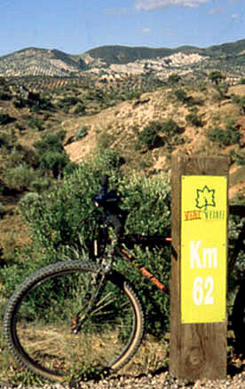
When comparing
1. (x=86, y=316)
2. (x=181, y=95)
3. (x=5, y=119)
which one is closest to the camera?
(x=86, y=316)

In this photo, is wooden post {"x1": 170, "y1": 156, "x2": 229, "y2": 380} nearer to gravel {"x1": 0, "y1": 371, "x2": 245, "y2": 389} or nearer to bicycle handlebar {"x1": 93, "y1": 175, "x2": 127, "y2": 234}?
gravel {"x1": 0, "y1": 371, "x2": 245, "y2": 389}

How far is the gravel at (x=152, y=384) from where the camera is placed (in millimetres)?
2967

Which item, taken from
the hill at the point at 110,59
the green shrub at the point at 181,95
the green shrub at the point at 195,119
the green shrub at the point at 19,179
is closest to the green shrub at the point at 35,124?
the green shrub at the point at 181,95

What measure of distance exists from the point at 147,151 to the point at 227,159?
2607 centimetres

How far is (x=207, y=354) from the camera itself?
3107mm

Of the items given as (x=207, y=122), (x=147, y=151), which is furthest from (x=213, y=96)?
(x=147, y=151)

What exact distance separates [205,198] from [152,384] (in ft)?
4.17

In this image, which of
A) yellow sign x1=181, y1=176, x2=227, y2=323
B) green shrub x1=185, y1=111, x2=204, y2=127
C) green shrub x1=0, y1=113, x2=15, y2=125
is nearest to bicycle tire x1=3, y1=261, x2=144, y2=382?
yellow sign x1=181, y1=176, x2=227, y2=323

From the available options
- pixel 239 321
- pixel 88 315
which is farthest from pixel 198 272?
pixel 88 315

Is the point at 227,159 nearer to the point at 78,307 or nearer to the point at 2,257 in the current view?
the point at 78,307

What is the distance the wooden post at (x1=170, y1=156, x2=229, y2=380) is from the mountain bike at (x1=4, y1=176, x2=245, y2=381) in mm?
188

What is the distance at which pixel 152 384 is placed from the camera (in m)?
3.05

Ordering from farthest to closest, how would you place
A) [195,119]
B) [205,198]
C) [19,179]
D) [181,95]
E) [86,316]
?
[181,95] → [195,119] → [19,179] → [86,316] → [205,198]

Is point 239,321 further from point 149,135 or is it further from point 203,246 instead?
point 149,135
